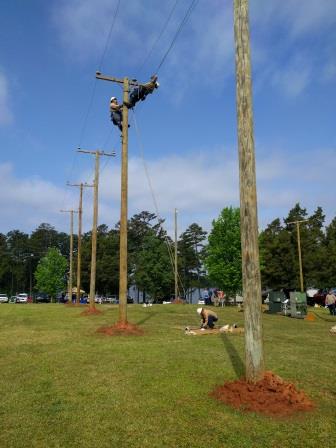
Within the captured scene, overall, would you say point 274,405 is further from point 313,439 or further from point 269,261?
point 269,261

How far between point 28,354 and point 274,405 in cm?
683

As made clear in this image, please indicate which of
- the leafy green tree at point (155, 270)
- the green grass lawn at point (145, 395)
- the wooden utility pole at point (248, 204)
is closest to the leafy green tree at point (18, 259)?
the leafy green tree at point (155, 270)

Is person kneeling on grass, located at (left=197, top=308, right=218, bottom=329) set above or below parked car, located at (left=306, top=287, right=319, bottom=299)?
below

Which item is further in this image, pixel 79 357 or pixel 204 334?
pixel 204 334

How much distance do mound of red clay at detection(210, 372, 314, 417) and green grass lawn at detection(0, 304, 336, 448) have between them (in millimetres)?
196

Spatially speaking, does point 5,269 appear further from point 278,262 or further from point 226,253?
point 226,253

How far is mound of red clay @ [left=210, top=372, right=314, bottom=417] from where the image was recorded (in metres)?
6.09

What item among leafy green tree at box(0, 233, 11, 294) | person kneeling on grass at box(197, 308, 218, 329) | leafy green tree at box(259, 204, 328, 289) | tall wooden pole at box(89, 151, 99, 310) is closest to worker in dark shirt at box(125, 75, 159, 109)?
person kneeling on grass at box(197, 308, 218, 329)

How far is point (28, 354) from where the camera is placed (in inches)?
429

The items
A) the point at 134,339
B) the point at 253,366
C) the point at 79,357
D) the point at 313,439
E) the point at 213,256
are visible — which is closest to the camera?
the point at 313,439

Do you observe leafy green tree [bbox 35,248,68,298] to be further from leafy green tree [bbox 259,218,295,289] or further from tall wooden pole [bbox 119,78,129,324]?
tall wooden pole [bbox 119,78,129,324]

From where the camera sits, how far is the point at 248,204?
7.11m

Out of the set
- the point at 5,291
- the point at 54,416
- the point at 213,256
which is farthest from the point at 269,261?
the point at 5,291

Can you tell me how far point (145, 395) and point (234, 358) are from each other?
367 centimetres
